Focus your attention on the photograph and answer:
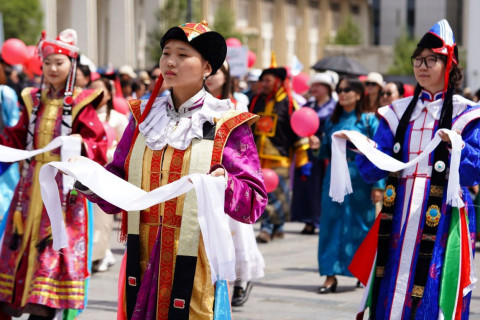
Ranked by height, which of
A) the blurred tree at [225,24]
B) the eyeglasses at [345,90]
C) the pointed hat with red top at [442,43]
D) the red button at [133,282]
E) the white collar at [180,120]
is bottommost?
the red button at [133,282]

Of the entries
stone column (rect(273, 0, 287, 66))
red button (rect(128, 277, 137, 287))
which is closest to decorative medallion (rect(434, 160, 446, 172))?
red button (rect(128, 277, 137, 287))

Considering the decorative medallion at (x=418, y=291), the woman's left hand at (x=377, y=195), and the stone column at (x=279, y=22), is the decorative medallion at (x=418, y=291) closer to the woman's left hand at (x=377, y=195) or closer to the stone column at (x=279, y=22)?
the woman's left hand at (x=377, y=195)

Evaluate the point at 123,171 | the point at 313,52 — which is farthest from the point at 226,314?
the point at 313,52

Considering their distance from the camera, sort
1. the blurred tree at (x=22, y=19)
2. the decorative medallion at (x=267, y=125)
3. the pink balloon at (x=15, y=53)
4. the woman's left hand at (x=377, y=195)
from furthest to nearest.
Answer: the blurred tree at (x=22, y=19), the pink balloon at (x=15, y=53), the decorative medallion at (x=267, y=125), the woman's left hand at (x=377, y=195)

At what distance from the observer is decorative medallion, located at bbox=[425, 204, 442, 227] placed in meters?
5.18

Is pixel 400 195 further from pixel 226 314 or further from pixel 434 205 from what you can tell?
pixel 226 314

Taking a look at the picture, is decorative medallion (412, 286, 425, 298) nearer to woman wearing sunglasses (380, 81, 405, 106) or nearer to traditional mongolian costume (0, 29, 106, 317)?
traditional mongolian costume (0, 29, 106, 317)

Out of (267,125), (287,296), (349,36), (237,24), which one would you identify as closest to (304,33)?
(349,36)

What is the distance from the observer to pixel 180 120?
4.25 meters

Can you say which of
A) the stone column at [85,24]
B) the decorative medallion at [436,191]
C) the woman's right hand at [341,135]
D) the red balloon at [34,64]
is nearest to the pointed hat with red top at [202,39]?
the woman's right hand at [341,135]

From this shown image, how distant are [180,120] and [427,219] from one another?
1.65 meters

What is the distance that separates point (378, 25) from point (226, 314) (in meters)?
90.5

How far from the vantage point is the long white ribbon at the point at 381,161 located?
493 centimetres

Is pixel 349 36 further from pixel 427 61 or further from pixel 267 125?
pixel 427 61
